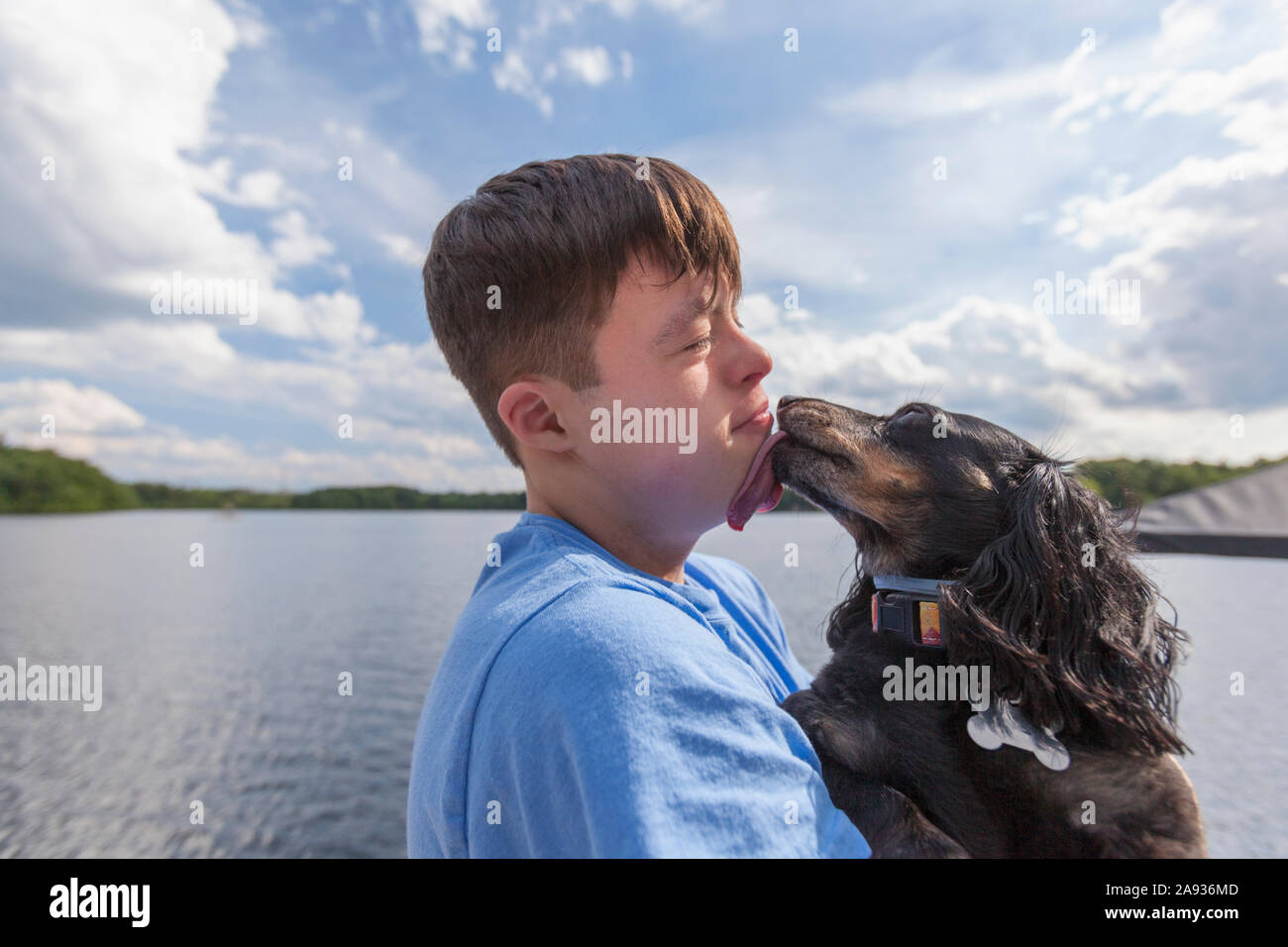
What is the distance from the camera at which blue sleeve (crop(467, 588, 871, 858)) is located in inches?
43.0

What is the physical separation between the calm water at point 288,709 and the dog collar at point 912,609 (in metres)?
0.52

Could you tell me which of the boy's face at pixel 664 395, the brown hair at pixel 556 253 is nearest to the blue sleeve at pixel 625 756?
the boy's face at pixel 664 395

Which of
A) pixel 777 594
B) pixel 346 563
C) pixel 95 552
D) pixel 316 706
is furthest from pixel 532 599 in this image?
pixel 95 552

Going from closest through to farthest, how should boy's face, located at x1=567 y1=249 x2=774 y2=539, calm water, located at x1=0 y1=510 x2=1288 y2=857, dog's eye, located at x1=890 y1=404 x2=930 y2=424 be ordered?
boy's face, located at x1=567 y1=249 x2=774 y2=539
dog's eye, located at x1=890 y1=404 x2=930 y2=424
calm water, located at x1=0 y1=510 x2=1288 y2=857

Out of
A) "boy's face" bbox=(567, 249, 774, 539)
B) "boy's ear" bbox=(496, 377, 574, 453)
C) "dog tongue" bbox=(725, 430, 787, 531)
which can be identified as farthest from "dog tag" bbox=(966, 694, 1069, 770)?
"boy's ear" bbox=(496, 377, 574, 453)

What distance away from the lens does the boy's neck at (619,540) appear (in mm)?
1814

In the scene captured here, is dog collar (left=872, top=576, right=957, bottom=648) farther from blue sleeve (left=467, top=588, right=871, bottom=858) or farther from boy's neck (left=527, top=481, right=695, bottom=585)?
blue sleeve (left=467, top=588, right=871, bottom=858)

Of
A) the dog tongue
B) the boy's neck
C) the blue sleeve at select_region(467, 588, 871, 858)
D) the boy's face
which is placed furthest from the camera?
the dog tongue

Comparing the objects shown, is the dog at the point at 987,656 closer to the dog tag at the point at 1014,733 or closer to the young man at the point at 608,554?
the dog tag at the point at 1014,733

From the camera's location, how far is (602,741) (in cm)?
112

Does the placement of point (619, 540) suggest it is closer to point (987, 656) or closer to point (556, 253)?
point (556, 253)

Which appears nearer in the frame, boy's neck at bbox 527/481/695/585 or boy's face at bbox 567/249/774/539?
boy's face at bbox 567/249/774/539

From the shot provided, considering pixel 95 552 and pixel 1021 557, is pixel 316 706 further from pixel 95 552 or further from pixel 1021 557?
pixel 95 552

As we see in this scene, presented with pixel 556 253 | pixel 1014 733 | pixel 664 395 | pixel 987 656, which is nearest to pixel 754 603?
pixel 987 656
